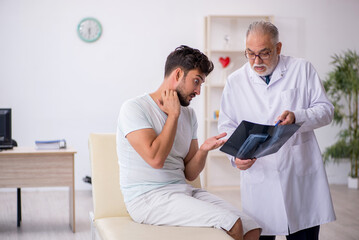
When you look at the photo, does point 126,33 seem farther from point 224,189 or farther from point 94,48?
point 224,189

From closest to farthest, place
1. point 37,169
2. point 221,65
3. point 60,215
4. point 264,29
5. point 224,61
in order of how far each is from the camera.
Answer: point 264,29 < point 37,169 < point 60,215 < point 224,61 < point 221,65

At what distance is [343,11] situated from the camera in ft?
19.9

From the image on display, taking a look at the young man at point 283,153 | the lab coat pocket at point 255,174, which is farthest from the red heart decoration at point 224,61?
the lab coat pocket at point 255,174

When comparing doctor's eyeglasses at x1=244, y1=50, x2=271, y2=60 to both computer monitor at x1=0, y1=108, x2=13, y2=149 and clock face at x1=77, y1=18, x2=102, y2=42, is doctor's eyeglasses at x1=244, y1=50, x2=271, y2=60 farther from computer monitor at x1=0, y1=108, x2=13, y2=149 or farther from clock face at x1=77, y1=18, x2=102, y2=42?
clock face at x1=77, y1=18, x2=102, y2=42

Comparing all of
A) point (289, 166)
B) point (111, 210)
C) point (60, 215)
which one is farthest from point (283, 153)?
point (60, 215)

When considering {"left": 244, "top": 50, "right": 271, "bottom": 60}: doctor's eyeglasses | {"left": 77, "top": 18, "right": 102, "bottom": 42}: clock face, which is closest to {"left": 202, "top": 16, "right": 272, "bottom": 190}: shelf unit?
{"left": 77, "top": 18, "right": 102, "bottom": 42}: clock face

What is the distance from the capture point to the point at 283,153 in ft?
6.94

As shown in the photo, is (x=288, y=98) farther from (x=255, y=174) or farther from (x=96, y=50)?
(x=96, y=50)

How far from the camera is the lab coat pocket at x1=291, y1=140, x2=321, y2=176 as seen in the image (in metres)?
2.12

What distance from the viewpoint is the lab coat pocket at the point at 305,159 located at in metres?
2.12

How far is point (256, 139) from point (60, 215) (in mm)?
2975

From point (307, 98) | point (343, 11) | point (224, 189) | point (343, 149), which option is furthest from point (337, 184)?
point (307, 98)

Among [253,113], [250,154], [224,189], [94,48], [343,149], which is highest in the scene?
[94,48]

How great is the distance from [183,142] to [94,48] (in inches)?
153
